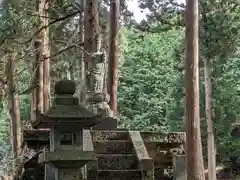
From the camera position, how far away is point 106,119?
32.2 ft

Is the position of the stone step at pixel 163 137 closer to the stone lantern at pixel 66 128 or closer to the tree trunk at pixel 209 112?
the stone lantern at pixel 66 128

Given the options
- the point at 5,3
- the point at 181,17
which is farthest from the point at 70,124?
the point at 181,17

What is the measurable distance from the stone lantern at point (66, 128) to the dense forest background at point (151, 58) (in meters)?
5.56

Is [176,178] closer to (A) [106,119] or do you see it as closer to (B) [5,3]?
(A) [106,119]

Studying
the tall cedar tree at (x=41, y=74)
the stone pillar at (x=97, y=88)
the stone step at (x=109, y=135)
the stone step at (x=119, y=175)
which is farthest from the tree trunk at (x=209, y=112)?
the stone step at (x=119, y=175)

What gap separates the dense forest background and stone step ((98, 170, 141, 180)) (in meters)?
5.07

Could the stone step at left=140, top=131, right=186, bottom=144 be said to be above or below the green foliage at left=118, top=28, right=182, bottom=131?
below

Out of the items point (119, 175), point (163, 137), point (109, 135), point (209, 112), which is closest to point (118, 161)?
point (119, 175)

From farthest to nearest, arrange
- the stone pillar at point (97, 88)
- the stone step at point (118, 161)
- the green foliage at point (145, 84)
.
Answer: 1. the green foliage at point (145, 84)
2. the stone pillar at point (97, 88)
3. the stone step at point (118, 161)

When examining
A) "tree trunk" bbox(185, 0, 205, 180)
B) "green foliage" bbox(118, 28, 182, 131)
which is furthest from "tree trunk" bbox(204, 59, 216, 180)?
"tree trunk" bbox(185, 0, 205, 180)

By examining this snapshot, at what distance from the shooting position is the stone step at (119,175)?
26.7 feet

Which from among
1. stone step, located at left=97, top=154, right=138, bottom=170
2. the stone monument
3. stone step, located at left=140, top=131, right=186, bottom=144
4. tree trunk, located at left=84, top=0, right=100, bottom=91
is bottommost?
stone step, located at left=97, top=154, right=138, bottom=170

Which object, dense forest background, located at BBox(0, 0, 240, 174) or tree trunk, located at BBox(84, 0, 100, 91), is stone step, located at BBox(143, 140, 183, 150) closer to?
tree trunk, located at BBox(84, 0, 100, 91)

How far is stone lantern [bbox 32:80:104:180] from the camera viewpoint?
631cm
